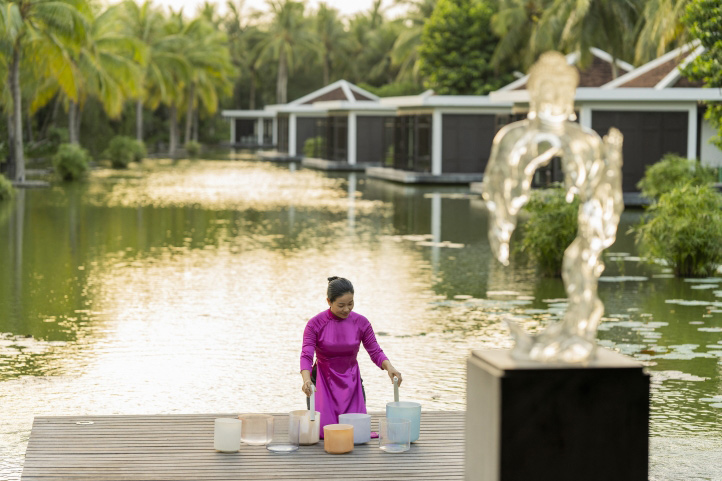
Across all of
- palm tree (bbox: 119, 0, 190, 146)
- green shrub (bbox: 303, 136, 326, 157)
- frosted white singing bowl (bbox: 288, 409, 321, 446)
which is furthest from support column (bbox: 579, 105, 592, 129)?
palm tree (bbox: 119, 0, 190, 146)

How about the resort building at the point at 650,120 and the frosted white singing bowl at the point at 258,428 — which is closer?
the frosted white singing bowl at the point at 258,428

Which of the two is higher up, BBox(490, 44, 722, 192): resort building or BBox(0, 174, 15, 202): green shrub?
BBox(490, 44, 722, 192): resort building

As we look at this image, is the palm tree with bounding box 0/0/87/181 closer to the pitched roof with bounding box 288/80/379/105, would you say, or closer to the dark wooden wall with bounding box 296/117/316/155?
the pitched roof with bounding box 288/80/379/105

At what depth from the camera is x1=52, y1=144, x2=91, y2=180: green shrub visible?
38156mm

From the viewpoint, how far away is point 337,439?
20.8 feet

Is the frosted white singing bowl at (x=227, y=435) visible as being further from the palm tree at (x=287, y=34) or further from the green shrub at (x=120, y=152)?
the palm tree at (x=287, y=34)

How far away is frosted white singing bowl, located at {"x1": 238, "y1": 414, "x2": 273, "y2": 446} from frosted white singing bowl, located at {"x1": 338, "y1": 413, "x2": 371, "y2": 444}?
0.41 m

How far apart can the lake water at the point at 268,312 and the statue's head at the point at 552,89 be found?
8.89ft

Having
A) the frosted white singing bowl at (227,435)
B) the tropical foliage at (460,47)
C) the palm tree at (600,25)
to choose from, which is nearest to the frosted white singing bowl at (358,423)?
the frosted white singing bowl at (227,435)

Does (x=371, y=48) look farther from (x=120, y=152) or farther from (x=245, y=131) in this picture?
(x=120, y=152)

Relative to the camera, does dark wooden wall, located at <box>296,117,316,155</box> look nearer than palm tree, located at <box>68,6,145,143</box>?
No

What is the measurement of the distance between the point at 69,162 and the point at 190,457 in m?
33.3

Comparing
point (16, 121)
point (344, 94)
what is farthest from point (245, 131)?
point (16, 121)

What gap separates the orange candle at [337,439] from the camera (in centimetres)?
634
